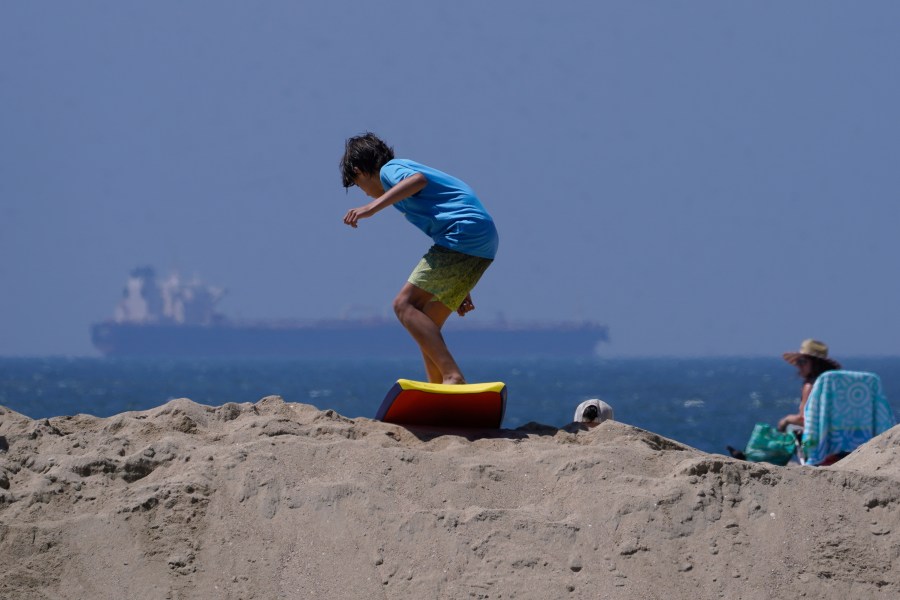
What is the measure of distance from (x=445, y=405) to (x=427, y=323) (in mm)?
446

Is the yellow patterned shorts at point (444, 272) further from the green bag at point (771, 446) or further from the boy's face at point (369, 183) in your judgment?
the green bag at point (771, 446)

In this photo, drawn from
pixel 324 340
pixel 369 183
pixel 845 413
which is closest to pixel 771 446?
pixel 845 413

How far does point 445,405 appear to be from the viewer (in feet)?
15.8

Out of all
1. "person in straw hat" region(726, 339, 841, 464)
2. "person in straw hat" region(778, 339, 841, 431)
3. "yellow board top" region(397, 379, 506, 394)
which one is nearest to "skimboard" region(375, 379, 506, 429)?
"yellow board top" region(397, 379, 506, 394)

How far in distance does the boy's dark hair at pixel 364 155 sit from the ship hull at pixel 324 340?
146m

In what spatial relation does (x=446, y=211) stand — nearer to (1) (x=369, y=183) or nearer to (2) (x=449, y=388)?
(1) (x=369, y=183)

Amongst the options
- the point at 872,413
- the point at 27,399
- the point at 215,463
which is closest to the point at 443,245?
the point at 215,463

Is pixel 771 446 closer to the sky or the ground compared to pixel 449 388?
closer to the ground

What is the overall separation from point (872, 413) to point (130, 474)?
13.3ft

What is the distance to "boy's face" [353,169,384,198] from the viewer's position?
535cm

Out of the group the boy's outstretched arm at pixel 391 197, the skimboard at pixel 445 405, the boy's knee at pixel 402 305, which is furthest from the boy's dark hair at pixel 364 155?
the skimboard at pixel 445 405

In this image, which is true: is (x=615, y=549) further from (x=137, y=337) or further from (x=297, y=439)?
(x=137, y=337)

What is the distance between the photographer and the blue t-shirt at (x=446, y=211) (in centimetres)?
509

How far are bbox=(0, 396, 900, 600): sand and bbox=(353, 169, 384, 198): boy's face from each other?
148 cm
